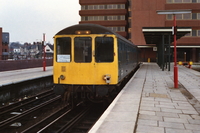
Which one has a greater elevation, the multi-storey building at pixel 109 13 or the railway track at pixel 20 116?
the multi-storey building at pixel 109 13

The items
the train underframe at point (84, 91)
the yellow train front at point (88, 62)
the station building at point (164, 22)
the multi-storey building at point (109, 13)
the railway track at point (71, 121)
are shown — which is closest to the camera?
the railway track at point (71, 121)

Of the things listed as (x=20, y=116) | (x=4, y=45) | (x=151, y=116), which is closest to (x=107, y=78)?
(x=151, y=116)

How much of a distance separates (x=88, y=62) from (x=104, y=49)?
79cm

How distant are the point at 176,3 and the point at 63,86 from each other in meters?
47.5

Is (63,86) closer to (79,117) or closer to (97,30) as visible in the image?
(79,117)

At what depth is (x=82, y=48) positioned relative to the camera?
8.81 metres

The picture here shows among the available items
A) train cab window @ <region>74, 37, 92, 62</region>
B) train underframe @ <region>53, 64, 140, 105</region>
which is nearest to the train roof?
train cab window @ <region>74, 37, 92, 62</region>

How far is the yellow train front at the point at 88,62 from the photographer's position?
8664mm

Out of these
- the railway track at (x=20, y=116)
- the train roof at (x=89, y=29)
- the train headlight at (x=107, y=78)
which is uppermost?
the train roof at (x=89, y=29)

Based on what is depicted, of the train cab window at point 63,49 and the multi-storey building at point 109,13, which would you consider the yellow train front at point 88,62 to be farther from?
the multi-storey building at point 109,13

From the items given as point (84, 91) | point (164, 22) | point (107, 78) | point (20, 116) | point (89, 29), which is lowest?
point (20, 116)

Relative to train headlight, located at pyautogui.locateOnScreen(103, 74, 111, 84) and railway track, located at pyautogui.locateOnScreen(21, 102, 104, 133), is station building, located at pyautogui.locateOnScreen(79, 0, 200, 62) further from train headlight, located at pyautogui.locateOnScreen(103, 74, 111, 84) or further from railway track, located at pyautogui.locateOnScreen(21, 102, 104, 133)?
train headlight, located at pyautogui.locateOnScreen(103, 74, 111, 84)

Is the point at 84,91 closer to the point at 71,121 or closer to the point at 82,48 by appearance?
the point at 71,121

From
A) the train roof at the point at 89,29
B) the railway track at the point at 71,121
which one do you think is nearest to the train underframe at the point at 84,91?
the railway track at the point at 71,121
